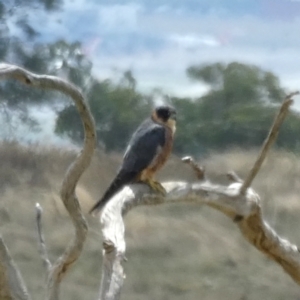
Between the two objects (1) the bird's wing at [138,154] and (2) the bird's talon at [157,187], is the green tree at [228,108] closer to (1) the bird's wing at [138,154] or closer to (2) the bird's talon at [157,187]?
(1) the bird's wing at [138,154]

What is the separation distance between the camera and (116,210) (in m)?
1.15

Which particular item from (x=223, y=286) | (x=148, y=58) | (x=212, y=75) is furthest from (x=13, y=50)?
(x=223, y=286)

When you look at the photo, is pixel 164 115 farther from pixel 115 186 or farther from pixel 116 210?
pixel 116 210

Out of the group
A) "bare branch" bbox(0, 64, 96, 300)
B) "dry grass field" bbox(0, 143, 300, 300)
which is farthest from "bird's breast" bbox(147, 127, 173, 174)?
"bare branch" bbox(0, 64, 96, 300)

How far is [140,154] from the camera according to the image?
1.56 metres

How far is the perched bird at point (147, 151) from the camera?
1523 millimetres

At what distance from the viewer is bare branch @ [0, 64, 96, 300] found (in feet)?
3.43

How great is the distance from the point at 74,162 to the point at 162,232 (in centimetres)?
61

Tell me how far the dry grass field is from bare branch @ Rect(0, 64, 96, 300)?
14.3 inches

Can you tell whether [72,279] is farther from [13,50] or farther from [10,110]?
[13,50]

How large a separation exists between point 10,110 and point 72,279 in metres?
0.41

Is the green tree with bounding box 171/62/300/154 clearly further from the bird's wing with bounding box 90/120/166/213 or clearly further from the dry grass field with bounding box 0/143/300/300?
the bird's wing with bounding box 90/120/166/213

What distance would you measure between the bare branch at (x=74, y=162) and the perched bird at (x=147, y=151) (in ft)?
0.65

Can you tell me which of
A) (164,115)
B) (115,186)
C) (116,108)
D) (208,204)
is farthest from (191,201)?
(116,108)
